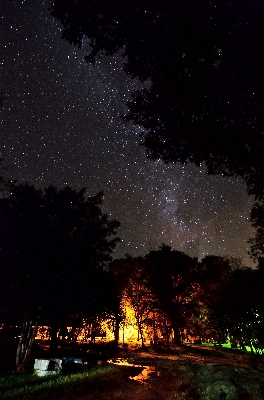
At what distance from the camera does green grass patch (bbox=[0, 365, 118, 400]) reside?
11.8 metres

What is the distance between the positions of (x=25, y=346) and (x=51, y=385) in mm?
5576

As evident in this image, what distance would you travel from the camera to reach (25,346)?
18.1m

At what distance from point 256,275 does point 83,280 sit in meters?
17.1

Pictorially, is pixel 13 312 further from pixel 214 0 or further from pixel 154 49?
pixel 214 0

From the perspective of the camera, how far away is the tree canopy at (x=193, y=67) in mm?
9570

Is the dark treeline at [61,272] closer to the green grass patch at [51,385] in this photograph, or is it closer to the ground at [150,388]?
the green grass patch at [51,385]

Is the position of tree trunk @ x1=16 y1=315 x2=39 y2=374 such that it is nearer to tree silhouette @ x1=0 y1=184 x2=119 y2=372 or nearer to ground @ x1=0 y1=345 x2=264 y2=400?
tree silhouette @ x1=0 y1=184 x2=119 y2=372

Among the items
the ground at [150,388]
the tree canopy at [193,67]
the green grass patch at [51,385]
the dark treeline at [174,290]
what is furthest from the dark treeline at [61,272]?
the tree canopy at [193,67]

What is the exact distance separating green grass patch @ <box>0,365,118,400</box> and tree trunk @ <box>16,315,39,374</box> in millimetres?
584

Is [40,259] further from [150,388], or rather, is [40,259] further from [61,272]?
[150,388]

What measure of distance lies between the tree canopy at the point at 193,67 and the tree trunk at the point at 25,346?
14.4m

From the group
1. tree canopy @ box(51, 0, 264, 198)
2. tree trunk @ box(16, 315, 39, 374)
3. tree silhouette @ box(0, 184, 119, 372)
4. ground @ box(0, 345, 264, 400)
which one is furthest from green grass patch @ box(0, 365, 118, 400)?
tree canopy @ box(51, 0, 264, 198)

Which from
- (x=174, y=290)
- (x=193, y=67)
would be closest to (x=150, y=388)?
(x=193, y=67)

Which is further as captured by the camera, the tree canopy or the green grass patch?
the green grass patch
